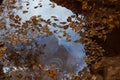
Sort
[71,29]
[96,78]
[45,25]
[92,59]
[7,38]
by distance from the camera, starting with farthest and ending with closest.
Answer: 1. [45,25]
2. [7,38]
3. [71,29]
4. [92,59]
5. [96,78]

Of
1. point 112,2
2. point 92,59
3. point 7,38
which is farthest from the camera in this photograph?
point 7,38

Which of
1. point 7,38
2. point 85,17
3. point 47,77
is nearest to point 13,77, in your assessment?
point 47,77

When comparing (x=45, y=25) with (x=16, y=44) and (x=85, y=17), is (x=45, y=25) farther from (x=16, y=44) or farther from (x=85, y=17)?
(x=85, y=17)

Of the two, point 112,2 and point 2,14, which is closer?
point 112,2

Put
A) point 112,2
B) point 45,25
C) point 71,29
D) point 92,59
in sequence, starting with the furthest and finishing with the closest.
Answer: point 45,25 → point 71,29 → point 92,59 → point 112,2

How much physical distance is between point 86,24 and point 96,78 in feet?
4.80

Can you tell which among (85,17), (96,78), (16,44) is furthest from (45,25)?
(96,78)

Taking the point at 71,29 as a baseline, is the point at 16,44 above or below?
below

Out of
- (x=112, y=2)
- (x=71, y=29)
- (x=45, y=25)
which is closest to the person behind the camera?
(x=112, y=2)

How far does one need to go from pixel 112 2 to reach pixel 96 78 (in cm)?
161

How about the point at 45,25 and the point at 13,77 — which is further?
the point at 45,25

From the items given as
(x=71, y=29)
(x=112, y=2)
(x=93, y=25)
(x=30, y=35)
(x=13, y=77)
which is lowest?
(x=13, y=77)

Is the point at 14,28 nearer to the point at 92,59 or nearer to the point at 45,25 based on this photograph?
the point at 45,25

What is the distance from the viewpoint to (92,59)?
4906 mm
